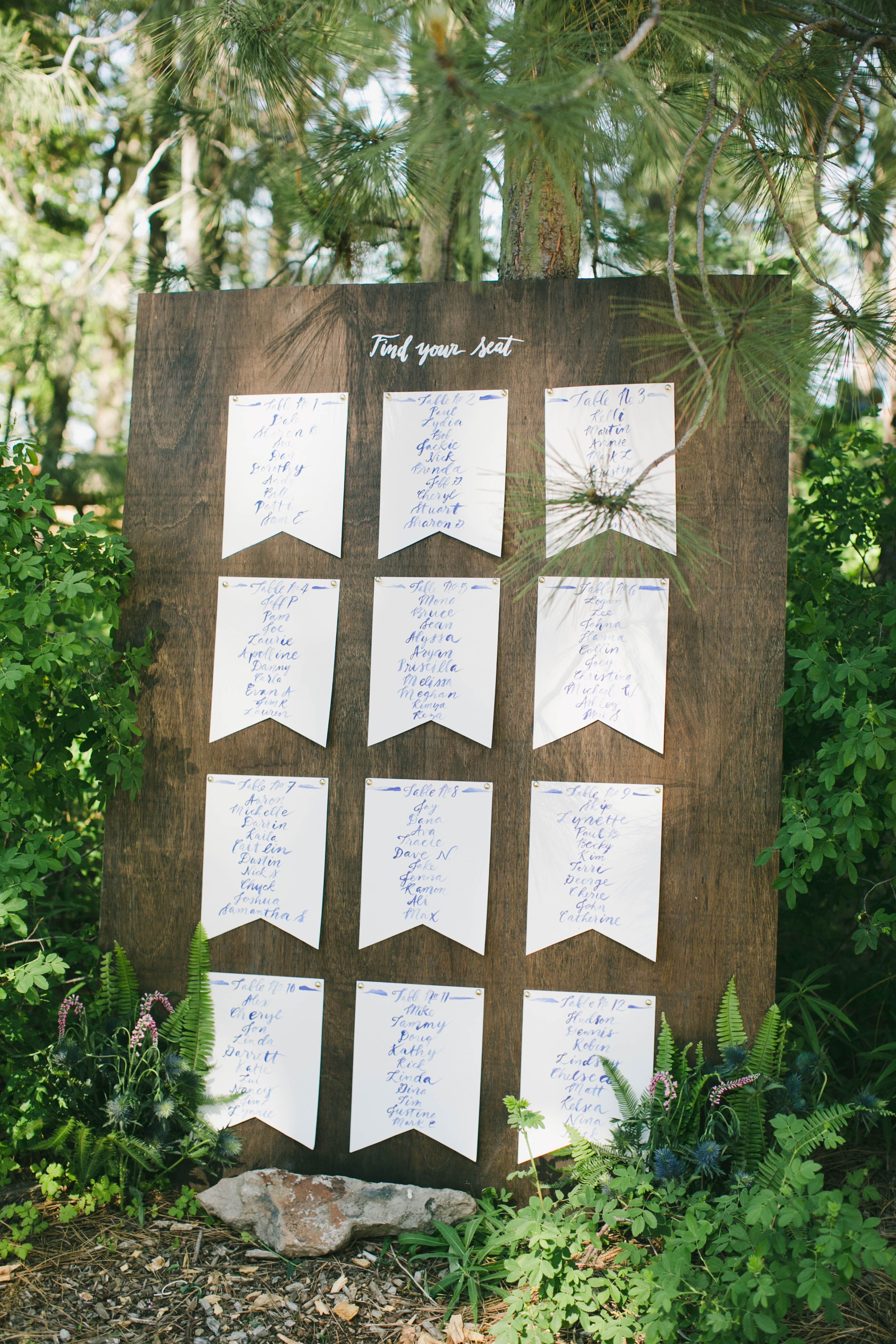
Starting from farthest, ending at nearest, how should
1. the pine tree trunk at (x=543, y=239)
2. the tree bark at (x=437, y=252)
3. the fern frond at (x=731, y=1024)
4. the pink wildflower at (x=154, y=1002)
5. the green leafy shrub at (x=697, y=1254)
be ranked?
1. the tree bark at (x=437, y=252)
2. the pine tree trunk at (x=543, y=239)
3. the pink wildflower at (x=154, y=1002)
4. the fern frond at (x=731, y=1024)
5. the green leafy shrub at (x=697, y=1254)

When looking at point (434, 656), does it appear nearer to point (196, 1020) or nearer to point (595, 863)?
point (595, 863)

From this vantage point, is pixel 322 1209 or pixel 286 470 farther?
pixel 286 470

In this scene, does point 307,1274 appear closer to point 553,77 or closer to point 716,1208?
point 716,1208

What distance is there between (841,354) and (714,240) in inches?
125

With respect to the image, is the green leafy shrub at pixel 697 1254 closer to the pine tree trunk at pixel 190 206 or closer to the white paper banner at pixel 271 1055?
the white paper banner at pixel 271 1055

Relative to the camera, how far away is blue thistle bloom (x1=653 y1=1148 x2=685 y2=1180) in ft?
5.20

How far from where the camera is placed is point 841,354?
5.29 ft

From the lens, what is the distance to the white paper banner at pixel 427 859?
1.86 metres

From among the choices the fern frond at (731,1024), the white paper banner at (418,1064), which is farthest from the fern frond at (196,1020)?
the fern frond at (731,1024)

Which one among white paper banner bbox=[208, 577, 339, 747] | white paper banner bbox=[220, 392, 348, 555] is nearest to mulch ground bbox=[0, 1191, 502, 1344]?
white paper banner bbox=[208, 577, 339, 747]

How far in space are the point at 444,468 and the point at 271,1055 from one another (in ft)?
4.50

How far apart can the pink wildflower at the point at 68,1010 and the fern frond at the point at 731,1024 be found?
1.36 meters

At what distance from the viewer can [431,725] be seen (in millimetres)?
1899

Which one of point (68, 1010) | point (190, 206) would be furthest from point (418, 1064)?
point (190, 206)
